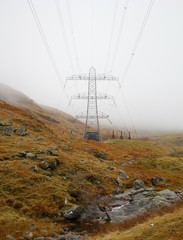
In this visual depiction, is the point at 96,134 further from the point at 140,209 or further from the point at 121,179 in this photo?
the point at 140,209

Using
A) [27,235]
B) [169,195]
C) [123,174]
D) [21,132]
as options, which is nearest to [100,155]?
[123,174]

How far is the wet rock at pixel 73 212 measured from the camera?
27.0 meters

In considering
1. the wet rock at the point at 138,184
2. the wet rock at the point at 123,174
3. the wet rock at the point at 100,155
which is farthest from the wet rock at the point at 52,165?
the wet rock at the point at 100,155

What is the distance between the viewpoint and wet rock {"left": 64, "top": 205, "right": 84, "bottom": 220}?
88.4 ft

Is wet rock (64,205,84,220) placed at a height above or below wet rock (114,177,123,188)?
below

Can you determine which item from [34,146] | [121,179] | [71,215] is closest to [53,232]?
[71,215]

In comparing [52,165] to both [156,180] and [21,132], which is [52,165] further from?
[21,132]

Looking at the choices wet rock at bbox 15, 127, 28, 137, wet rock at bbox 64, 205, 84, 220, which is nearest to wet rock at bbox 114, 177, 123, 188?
wet rock at bbox 64, 205, 84, 220

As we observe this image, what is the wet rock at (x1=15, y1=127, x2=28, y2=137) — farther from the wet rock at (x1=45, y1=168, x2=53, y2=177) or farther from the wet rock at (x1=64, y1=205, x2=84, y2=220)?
the wet rock at (x1=64, y1=205, x2=84, y2=220)

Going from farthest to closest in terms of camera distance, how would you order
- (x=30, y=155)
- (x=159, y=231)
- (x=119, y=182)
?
(x=30, y=155), (x=119, y=182), (x=159, y=231)

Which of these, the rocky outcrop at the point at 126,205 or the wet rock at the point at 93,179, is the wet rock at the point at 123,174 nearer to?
the wet rock at the point at 93,179

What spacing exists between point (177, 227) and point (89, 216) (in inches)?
470

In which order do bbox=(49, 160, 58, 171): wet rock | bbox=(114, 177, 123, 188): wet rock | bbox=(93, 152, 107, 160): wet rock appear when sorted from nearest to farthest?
bbox=(49, 160, 58, 171): wet rock < bbox=(114, 177, 123, 188): wet rock < bbox=(93, 152, 107, 160): wet rock

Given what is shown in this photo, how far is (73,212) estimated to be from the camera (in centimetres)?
2722
